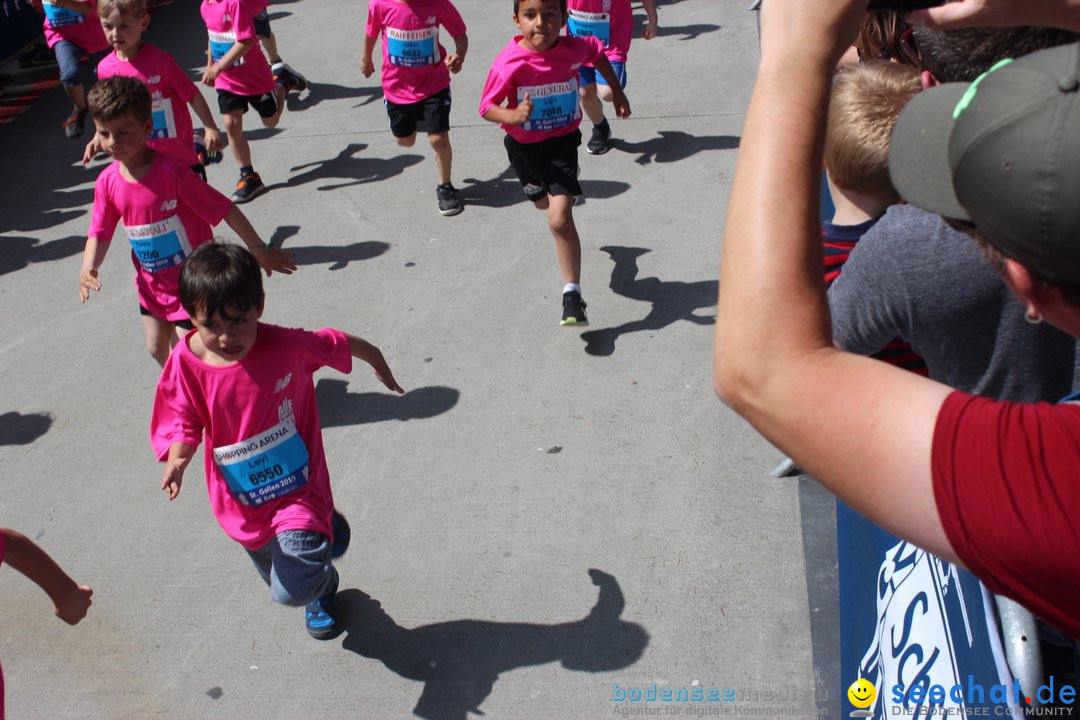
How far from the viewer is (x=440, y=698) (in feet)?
11.6

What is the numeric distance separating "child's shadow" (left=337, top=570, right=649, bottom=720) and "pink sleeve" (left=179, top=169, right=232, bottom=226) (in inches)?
82.5

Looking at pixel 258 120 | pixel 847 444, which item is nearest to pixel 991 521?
pixel 847 444

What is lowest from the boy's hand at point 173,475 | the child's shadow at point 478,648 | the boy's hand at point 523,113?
the child's shadow at point 478,648

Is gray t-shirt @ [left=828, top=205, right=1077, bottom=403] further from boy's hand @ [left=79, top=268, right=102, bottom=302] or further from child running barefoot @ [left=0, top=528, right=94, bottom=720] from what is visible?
boy's hand @ [left=79, top=268, right=102, bottom=302]

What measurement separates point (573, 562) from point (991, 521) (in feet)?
9.61

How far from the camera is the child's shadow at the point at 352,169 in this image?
25.3ft

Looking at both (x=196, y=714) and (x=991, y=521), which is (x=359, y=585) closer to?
(x=196, y=714)

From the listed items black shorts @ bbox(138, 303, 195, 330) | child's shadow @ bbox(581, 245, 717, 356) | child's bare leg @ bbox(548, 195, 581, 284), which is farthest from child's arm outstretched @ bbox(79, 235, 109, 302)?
child's shadow @ bbox(581, 245, 717, 356)

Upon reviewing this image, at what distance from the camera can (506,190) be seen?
23.9 ft

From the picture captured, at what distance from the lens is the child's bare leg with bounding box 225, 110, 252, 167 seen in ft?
24.1

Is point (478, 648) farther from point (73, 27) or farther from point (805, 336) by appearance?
point (73, 27)

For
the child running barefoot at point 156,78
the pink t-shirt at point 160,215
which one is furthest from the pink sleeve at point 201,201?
the child running barefoot at point 156,78

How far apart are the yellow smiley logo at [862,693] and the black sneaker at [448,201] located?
484cm

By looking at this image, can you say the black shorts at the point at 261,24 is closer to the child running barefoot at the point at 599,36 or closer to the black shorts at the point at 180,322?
the child running barefoot at the point at 599,36
